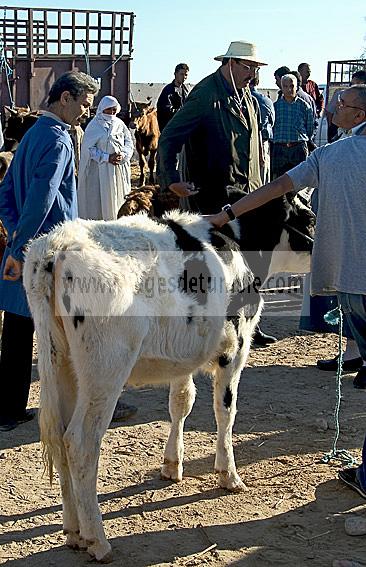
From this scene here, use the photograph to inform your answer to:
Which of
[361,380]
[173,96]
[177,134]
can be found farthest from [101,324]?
[173,96]

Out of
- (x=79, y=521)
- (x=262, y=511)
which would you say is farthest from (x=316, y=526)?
(x=79, y=521)

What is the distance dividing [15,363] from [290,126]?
6.32 meters

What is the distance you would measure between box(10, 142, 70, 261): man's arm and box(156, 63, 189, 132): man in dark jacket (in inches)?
359

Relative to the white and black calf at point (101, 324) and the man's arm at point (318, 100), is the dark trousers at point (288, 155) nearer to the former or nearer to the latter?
the man's arm at point (318, 100)

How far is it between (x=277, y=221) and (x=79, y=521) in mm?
2410

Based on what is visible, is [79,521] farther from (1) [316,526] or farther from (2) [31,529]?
(1) [316,526]

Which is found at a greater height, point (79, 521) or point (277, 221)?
point (277, 221)

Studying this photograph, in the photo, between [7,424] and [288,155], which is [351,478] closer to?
[7,424]

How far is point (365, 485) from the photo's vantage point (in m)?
4.26

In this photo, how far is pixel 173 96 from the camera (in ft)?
45.2

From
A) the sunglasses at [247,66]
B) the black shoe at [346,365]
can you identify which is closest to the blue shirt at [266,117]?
the black shoe at [346,365]

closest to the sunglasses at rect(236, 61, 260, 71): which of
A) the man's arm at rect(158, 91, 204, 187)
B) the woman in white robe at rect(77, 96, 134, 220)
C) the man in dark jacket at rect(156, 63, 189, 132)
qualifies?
the man's arm at rect(158, 91, 204, 187)

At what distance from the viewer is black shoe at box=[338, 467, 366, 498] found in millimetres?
4328

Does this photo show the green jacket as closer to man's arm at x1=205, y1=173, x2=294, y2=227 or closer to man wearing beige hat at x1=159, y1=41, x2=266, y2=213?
man wearing beige hat at x1=159, y1=41, x2=266, y2=213
